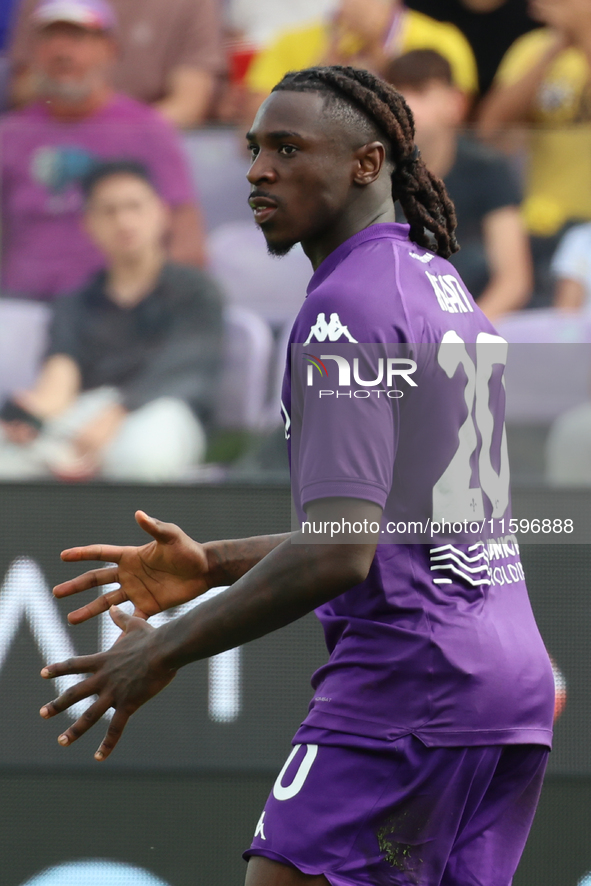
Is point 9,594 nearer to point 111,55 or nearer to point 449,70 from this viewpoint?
point 111,55

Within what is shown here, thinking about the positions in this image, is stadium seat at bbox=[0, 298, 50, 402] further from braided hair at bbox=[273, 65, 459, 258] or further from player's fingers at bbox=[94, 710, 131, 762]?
player's fingers at bbox=[94, 710, 131, 762]

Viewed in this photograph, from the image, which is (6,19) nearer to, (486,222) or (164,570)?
(486,222)

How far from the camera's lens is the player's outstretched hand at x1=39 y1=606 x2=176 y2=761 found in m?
1.84

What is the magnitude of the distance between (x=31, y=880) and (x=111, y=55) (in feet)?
11.6

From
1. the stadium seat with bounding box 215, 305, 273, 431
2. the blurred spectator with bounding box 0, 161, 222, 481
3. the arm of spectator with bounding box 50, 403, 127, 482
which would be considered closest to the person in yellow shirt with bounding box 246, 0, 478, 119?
the blurred spectator with bounding box 0, 161, 222, 481

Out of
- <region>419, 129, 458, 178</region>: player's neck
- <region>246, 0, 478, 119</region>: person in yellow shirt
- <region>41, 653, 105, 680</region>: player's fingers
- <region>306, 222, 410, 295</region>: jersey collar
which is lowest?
<region>41, 653, 105, 680</region>: player's fingers

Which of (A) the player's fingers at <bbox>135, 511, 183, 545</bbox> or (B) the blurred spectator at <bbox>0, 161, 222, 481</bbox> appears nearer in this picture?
(A) the player's fingers at <bbox>135, 511, 183, 545</bbox>

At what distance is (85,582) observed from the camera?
2150 millimetres

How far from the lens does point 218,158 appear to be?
165 inches

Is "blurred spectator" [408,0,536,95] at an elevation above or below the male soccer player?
above

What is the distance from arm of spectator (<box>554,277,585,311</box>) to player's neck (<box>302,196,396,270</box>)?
215cm

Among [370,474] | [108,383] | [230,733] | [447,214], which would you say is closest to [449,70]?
[108,383]

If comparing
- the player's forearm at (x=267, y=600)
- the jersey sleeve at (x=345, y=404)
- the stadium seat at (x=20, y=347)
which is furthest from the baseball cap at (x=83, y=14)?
the player's forearm at (x=267, y=600)

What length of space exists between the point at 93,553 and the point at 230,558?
29cm
